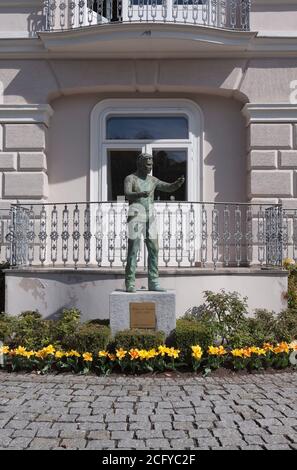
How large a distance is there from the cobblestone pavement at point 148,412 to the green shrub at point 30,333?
0.61 m

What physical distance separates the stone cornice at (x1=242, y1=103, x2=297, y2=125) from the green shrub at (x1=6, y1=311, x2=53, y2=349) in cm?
607

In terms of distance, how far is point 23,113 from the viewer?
9789mm

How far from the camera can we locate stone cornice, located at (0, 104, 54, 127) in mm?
9758

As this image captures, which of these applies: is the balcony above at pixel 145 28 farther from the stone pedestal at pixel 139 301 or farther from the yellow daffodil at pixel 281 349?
the yellow daffodil at pixel 281 349

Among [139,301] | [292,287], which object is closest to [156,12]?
[292,287]

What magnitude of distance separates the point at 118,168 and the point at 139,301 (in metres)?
4.64

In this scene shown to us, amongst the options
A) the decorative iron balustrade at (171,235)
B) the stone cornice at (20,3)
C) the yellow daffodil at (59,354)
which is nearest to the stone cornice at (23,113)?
the decorative iron balustrade at (171,235)

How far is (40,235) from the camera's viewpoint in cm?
870

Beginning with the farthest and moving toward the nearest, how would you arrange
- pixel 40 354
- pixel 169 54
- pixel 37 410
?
1. pixel 169 54
2. pixel 40 354
3. pixel 37 410

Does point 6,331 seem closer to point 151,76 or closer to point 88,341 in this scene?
point 88,341

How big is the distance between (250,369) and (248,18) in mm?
7578

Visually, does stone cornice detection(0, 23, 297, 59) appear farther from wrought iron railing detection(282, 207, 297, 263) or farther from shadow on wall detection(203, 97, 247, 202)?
wrought iron railing detection(282, 207, 297, 263)
